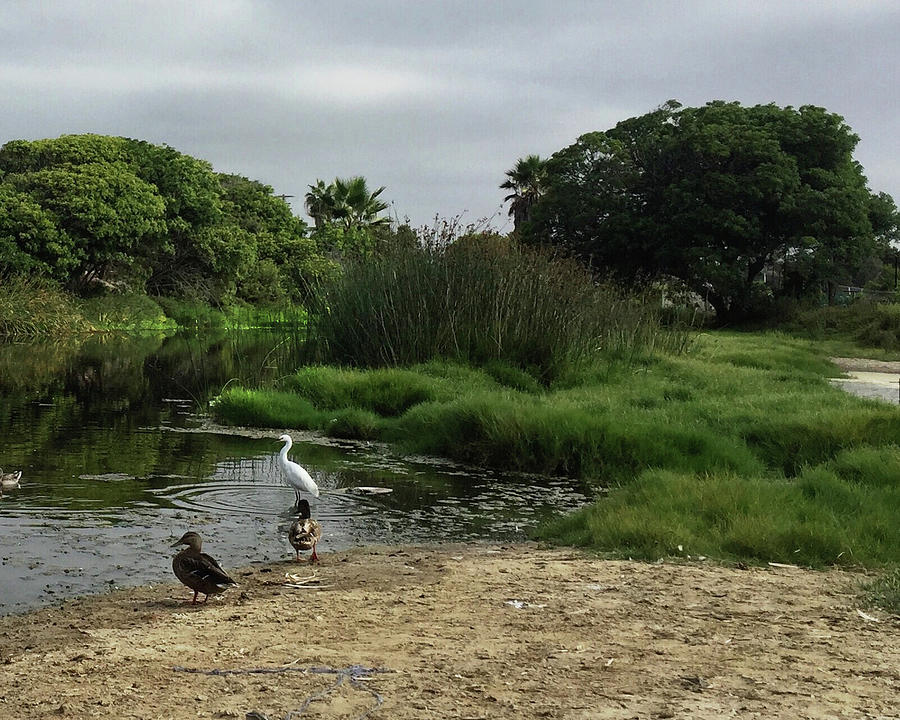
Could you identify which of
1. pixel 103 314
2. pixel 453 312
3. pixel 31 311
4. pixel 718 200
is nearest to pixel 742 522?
pixel 453 312

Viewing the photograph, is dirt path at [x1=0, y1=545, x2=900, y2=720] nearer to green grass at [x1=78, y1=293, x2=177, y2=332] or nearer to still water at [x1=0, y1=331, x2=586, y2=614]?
still water at [x1=0, y1=331, x2=586, y2=614]

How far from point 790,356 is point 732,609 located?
66.5 ft

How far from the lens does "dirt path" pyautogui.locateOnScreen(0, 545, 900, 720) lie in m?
4.19

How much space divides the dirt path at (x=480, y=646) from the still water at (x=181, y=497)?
93 centimetres

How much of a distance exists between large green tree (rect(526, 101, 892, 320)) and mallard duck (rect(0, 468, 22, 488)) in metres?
29.8

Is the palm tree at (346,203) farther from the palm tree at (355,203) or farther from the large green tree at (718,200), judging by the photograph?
the large green tree at (718,200)

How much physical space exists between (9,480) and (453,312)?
323 inches

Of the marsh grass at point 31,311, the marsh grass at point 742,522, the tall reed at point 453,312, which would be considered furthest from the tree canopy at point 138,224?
the marsh grass at point 742,522

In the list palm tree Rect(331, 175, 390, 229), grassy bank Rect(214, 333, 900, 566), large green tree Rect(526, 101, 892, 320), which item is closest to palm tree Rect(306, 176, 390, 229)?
palm tree Rect(331, 175, 390, 229)

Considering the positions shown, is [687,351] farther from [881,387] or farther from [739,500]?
[739,500]

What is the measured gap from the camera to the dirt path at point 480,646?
13.7 ft

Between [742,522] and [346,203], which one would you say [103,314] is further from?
[742,522]

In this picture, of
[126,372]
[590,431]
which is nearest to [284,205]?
[126,372]

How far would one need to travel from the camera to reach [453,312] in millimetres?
16719
